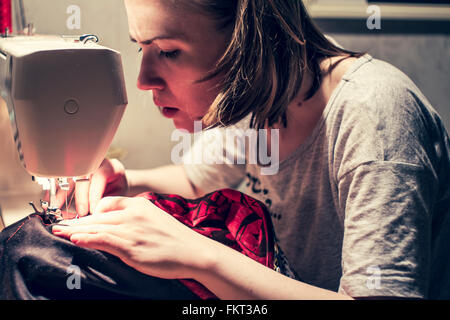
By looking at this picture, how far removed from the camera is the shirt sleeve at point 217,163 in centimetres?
102

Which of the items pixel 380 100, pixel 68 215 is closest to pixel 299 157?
pixel 380 100

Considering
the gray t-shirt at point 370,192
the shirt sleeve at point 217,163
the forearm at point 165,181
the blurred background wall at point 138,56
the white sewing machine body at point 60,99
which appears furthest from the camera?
the shirt sleeve at point 217,163

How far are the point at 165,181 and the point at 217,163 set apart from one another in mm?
129

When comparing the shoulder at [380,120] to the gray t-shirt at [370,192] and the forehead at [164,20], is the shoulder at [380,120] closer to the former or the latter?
the gray t-shirt at [370,192]

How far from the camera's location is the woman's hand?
1.73ft

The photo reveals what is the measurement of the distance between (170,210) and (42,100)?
9.8 inches

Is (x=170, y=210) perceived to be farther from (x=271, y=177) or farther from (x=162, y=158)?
(x=162, y=158)

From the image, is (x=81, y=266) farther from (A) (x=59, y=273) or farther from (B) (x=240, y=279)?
(B) (x=240, y=279)

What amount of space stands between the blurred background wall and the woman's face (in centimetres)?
4

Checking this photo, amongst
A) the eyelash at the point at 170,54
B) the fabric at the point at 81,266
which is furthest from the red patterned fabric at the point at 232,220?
the eyelash at the point at 170,54

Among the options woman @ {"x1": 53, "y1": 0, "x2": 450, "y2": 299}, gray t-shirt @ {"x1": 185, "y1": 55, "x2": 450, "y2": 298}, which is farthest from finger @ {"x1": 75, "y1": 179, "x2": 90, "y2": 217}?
gray t-shirt @ {"x1": 185, "y1": 55, "x2": 450, "y2": 298}

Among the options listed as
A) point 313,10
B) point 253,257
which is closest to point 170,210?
point 253,257

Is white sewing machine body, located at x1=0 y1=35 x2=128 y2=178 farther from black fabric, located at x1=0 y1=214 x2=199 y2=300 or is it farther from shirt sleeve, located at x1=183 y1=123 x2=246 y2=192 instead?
shirt sleeve, located at x1=183 y1=123 x2=246 y2=192
